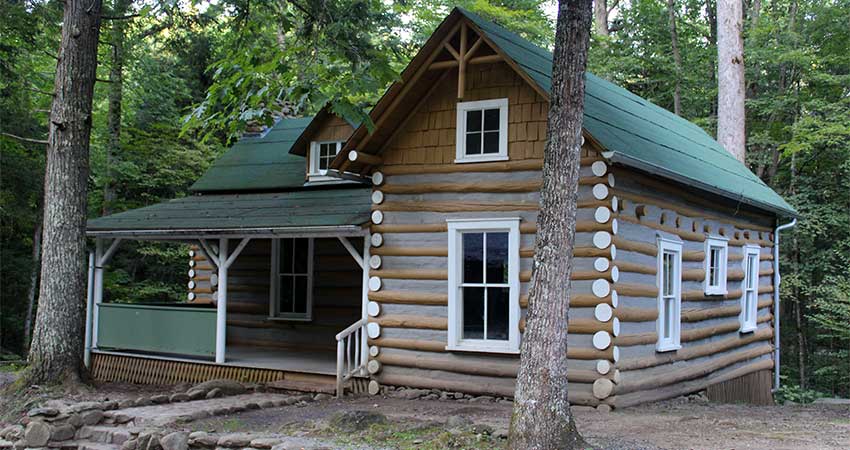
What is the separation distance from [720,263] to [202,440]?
10.3 metres

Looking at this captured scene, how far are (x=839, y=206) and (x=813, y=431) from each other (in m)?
15.5

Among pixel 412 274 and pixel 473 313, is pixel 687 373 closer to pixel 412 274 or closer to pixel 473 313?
pixel 473 313

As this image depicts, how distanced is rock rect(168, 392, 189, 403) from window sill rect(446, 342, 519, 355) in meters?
4.02

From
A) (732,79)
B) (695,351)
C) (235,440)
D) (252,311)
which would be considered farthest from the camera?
(732,79)

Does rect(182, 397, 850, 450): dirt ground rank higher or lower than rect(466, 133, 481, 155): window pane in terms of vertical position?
lower

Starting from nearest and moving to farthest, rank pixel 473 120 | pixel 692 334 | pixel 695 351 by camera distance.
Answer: pixel 473 120
pixel 692 334
pixel 695 351

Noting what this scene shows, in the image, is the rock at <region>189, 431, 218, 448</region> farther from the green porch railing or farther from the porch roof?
the green porch railing

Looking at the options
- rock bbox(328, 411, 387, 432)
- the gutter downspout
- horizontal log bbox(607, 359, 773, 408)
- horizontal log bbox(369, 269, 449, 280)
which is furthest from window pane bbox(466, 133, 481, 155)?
the gutter downspout

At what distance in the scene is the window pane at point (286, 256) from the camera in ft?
56.2

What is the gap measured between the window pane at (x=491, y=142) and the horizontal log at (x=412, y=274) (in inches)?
78.2

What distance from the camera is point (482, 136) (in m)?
12.5

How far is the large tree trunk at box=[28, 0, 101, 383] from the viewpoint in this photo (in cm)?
1277

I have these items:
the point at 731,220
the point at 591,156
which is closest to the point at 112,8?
the point at 591,156

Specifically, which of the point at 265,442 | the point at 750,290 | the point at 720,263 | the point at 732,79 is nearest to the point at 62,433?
the point at 265,442
